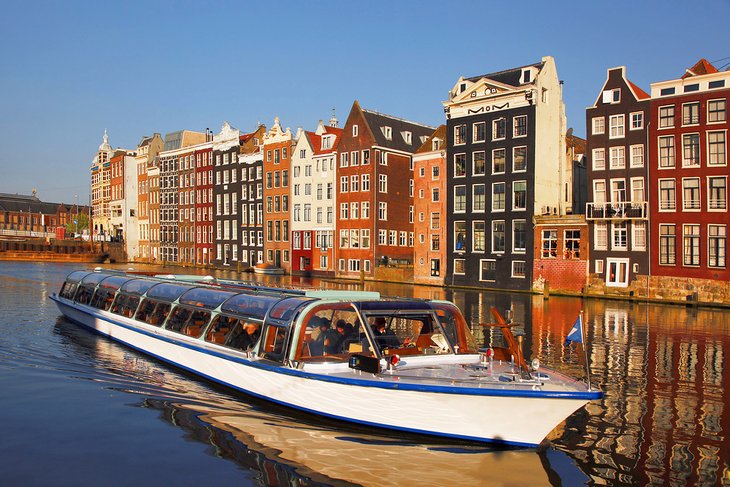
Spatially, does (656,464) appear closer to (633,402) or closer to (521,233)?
(633,402)

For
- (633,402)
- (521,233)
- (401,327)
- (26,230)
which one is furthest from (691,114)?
(26,230)

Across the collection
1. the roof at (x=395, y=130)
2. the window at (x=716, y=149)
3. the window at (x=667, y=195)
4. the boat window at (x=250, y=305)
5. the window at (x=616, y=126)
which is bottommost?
the boat window at (x=250, y=305)

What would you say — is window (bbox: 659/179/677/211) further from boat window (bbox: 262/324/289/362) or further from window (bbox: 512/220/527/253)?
boat window (bbox: 262/324/289/362)

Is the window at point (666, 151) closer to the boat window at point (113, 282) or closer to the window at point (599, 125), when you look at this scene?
the window at point (599, 125)

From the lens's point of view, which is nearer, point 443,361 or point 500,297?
point 443,361

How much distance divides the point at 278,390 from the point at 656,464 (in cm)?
734

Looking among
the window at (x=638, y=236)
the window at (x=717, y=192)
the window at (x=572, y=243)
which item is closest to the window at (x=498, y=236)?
the window at (x=572, y=243)

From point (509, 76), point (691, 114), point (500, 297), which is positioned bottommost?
point (500, 297)

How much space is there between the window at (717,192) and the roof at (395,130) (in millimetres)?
33189

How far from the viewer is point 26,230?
572ft

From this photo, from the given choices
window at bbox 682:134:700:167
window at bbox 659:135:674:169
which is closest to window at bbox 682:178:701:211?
window at bbox 682:134:700:167

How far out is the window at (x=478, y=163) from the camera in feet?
193

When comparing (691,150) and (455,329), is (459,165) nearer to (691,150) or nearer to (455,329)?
(691,150)

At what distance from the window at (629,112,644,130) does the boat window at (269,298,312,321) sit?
4198 cm
